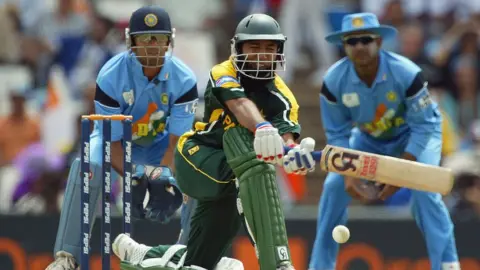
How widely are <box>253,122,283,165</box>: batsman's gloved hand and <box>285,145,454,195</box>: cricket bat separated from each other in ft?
0.56

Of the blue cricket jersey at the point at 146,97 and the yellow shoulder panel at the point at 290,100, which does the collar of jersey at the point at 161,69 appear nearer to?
the blue cricket jersey at the point at 146,97

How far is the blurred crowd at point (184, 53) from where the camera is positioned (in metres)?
11.1

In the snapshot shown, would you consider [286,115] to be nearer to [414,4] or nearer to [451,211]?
[451,211]

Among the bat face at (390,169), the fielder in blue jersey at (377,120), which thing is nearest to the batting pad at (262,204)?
the bat face at (390,169)

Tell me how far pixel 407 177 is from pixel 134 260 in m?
1.78

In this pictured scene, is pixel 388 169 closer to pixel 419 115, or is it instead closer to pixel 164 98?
pixel 419 115

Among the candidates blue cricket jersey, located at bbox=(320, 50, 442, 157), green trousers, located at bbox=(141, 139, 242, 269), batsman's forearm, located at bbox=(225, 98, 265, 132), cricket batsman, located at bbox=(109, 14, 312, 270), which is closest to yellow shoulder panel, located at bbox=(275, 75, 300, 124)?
cricket batsman, located at bbox=(109, 14, 312, 270)

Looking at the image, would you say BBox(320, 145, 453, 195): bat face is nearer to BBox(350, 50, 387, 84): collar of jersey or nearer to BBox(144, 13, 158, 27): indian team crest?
BBox(144, 13, 158, 27): indian team crest

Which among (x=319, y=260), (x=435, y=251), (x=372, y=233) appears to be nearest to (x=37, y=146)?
(x=372, y=233)

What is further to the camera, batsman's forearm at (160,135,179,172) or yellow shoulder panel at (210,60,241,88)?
batsman's forearm at (160,135,179,172)

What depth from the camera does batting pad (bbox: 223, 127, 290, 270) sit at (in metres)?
5.93

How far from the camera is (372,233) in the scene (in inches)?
370

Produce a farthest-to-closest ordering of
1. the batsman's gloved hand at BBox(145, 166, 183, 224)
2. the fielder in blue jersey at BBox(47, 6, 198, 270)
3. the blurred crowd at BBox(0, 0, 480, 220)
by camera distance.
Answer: the blurred crowd at BBox(0, 0, 480, 220) < the batsman's gloved hand at BBox(145, 166, 183, 224) < the fielder in blue jersey at BBox(47, 6, 198, 270)

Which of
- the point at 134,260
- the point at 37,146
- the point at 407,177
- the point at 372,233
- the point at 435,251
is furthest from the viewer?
A: the point at 37,146
